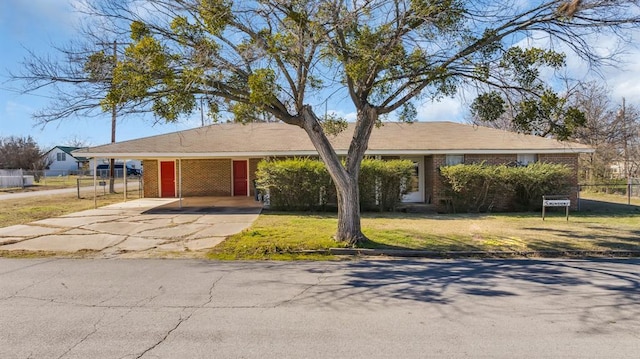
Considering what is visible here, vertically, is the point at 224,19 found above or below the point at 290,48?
above

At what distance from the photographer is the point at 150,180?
75.3 feet

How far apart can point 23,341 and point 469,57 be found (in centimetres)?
965

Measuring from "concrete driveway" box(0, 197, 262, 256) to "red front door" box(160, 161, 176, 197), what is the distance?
5.24 meters

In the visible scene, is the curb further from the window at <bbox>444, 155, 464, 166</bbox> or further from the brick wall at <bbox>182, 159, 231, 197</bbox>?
the brick wall at <bbox>182, 159, 231, 197</bbox>

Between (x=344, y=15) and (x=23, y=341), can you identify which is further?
(x=344, y=15)

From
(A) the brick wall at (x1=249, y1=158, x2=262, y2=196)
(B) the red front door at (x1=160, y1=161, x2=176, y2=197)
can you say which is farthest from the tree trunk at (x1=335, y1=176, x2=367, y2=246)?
(B) the red front door at (x1=160, y1=161, x2=176, y2=197)

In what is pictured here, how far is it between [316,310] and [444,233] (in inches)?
286

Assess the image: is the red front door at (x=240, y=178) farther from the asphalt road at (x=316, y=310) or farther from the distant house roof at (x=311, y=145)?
the asphalt road at (x=316, y=310)

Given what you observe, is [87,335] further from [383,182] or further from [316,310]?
[383,182]

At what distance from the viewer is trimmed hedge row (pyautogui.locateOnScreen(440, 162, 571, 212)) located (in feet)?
53.3

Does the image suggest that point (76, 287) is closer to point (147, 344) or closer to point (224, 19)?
point (147, 344)

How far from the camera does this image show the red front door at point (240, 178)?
22.4 meters

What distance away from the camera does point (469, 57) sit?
381 inches

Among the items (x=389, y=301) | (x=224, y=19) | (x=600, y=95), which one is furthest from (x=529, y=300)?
(x=600, y=95)
